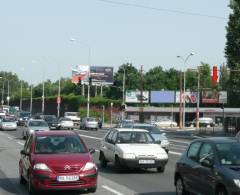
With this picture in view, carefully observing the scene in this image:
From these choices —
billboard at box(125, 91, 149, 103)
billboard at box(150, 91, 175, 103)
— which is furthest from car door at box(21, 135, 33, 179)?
billboard at box(150, 91, 175, 103)

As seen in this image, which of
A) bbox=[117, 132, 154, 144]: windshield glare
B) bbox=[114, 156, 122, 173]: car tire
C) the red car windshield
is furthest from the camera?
bbox=[117, 132, 154, 144]: windshield glare

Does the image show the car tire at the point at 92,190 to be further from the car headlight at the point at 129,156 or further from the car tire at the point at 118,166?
the car tire at the point at 118,166

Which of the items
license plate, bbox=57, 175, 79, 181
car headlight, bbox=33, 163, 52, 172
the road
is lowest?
→ the road

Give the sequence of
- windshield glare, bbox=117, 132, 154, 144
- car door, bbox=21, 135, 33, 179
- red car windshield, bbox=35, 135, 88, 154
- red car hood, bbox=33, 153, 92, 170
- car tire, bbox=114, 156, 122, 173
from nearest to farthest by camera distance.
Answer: red car hood, bbox=33, 153, 92, 170 < car door, bbox=21, 135, 33, 179 < red car windshield, bbox=35, 135, 88, 154 < car tire, bbox=114, 156, 122, 173 < windshield glare, bbox=117, 132, 154, 144

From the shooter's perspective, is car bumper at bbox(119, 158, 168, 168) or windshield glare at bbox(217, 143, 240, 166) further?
car bumper at bbox(119, 158, 168, 168)

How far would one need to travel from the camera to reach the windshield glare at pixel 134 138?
20.7m

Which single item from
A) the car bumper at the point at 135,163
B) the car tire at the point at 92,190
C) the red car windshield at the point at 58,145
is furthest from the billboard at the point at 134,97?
the car tire at the point at 92,190

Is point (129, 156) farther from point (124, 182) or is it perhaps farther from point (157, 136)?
point (157, 136)

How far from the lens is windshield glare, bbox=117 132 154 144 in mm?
20703

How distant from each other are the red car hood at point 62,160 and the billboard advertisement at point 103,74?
373ft

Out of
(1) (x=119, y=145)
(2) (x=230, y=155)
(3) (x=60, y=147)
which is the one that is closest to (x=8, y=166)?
(1) (x=119, y=145)

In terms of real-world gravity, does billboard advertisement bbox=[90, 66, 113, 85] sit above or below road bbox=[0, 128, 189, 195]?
above

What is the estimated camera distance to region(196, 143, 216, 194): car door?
11322 millimetres

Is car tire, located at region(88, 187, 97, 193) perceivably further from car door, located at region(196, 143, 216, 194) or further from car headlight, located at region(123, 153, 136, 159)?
car headlight, located at region(123, 153, 136, 159)
